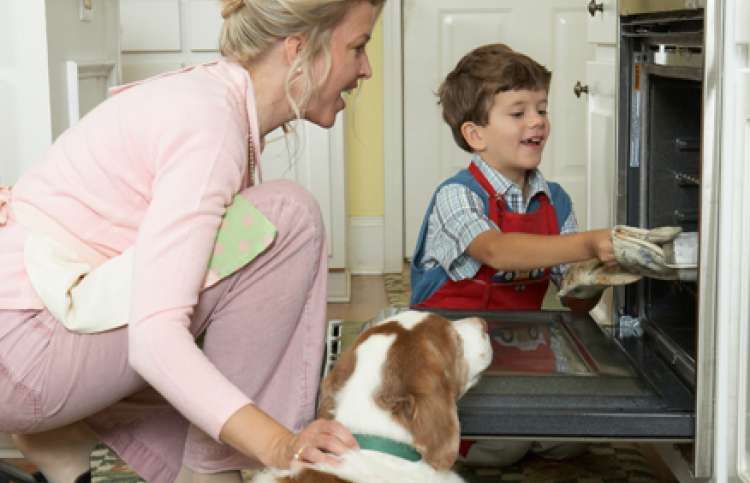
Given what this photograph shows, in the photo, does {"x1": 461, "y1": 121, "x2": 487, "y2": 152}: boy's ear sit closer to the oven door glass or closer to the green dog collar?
the oven door glass

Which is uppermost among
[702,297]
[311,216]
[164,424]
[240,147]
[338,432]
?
[240,147]

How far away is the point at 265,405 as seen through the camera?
5.48 feet

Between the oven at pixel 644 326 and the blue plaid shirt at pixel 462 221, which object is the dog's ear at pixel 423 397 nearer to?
the oven at pixel 644 326

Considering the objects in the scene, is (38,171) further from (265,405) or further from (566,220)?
(566,220)

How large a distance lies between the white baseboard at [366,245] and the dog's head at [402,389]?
3.23m

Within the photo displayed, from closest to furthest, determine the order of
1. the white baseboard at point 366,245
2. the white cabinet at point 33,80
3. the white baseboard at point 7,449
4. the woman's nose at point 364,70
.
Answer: the woman's nose at point 364,70 < the white cabinet at point 33,80 < the white baseboard at point 7,449 < the white baseboard at point 366,245

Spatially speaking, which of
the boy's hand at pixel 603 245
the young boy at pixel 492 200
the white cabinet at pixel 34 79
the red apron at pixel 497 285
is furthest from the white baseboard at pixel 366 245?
the boy's hand at pixel 603 245

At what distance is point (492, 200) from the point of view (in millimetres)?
2459

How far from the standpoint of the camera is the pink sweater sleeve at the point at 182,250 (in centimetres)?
138

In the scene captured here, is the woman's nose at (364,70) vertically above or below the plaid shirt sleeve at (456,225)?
above

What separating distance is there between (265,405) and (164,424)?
0.82 feet

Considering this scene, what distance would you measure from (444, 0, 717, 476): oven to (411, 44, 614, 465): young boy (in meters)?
0.18

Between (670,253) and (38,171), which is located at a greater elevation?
(38,171)

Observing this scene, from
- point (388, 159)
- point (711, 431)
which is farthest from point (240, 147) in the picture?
point (388, 159)
